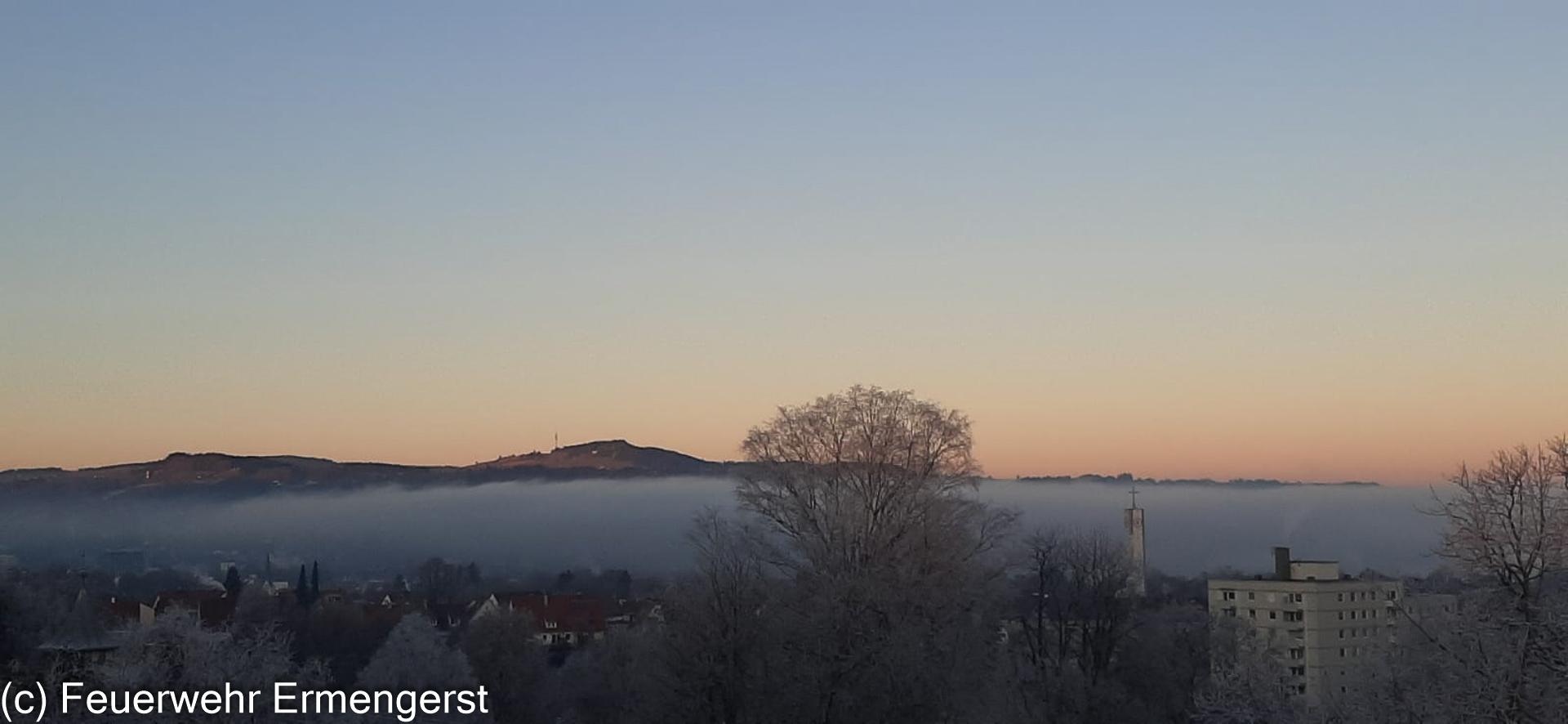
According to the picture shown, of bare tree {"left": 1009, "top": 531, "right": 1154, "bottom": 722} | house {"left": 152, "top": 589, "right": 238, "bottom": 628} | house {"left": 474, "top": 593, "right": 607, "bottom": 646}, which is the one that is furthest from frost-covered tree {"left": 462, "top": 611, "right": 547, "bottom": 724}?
bare tree {"left": 1009, "top": 531, "right": 1154, "bottom": 722}

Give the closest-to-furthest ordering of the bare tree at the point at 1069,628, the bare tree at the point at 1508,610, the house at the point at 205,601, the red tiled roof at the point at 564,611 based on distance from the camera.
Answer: the bare tree at the point at 1508,610 < the bare tree at the point at 1069,628 < the house at the point at 205,601 < the red tiled roof at the point at 564,611

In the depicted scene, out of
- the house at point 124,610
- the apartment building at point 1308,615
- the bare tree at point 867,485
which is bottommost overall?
the apartment building at point 1308,615

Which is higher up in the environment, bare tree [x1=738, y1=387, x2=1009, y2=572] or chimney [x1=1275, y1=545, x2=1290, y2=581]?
bare tree [x1=738, y1=387, x2=1009, y2=572]

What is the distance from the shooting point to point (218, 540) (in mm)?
95125

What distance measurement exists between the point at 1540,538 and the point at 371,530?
3549 inches

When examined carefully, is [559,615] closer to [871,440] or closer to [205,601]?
[205,601]

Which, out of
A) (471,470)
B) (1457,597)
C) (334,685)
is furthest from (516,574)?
(1457,597)

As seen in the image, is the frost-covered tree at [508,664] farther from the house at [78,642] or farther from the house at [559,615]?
the house at [78,642]

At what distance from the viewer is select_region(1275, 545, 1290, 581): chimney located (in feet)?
245

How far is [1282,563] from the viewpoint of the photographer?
247 ft

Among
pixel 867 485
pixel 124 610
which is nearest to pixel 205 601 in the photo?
pixel 124 610

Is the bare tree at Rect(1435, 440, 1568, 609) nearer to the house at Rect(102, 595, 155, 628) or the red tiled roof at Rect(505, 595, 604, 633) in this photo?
the house at Rect(102, 595, 155, 628)

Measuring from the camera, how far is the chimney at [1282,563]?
245ft

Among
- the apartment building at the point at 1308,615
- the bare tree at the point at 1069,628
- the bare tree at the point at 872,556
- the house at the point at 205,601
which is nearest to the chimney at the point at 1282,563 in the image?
the apartment building at the point at 1308,615
